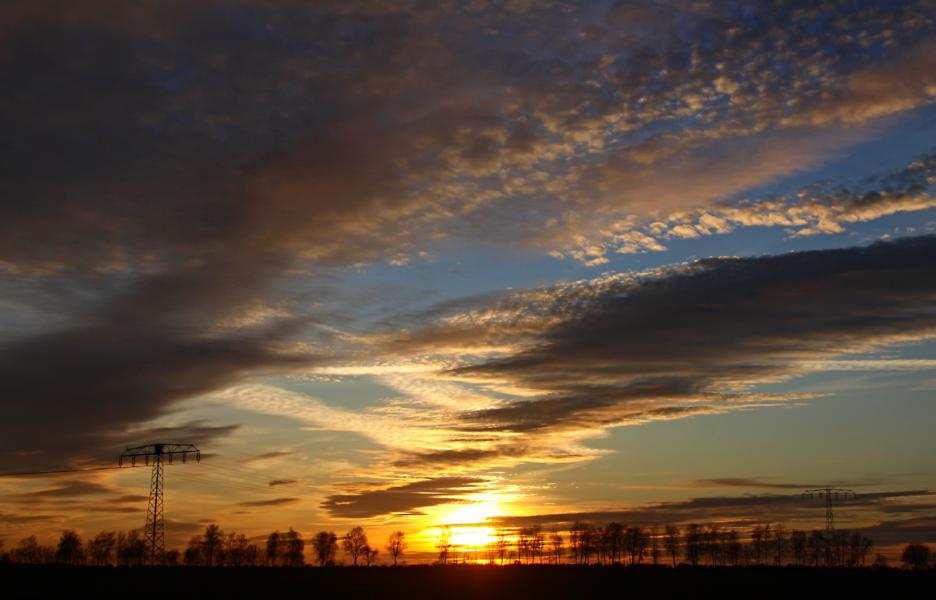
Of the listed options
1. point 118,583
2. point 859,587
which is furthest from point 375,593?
point 859,587

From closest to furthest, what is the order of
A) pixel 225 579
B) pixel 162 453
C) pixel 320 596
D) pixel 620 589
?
pixel 320 596 → pixel 620 589 → pixel 225 579 → pixel 162 453

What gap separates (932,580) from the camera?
12306 centimetres

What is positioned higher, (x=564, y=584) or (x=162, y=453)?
(x=162, y=453)

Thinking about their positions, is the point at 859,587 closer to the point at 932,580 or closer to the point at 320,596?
the point at 932,580

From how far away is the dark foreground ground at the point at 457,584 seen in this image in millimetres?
106500

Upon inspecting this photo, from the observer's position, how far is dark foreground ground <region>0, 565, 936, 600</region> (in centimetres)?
10650

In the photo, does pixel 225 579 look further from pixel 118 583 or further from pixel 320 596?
pixel 320 596

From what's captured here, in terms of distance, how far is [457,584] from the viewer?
398 feet

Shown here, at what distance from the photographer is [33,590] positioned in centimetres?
10888

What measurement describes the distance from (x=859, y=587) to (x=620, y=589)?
3045 centimetres

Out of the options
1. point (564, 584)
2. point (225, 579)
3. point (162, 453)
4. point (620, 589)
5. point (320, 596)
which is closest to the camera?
point (320, 596)

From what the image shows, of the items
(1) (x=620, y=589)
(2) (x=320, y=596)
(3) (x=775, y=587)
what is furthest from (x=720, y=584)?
(2) (x=320, y=596)

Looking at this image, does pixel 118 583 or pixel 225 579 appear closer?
pixel 118 583

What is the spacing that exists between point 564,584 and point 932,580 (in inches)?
2023
